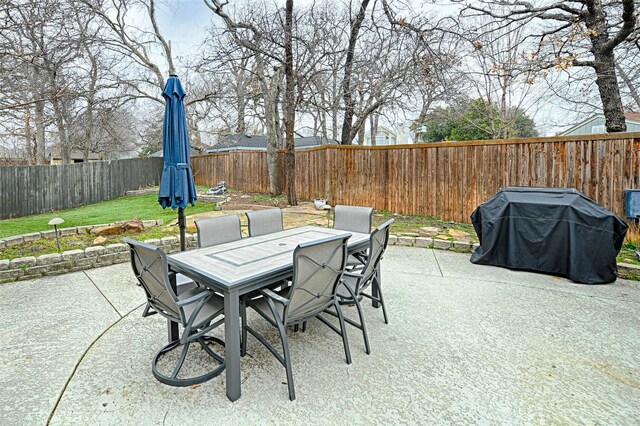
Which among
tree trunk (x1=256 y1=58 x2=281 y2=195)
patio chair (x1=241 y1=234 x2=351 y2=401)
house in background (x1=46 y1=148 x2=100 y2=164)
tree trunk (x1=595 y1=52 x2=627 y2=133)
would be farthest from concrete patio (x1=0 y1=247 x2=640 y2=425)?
house in background (x1=46 y1=148 x2=100 y2=164)

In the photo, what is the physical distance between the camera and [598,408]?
1.98 m

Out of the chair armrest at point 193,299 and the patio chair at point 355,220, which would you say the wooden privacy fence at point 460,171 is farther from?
the chair armrest at point 193,299

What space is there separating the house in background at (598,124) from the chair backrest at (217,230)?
1491 cm

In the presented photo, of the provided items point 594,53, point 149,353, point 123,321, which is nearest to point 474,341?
point 149,353

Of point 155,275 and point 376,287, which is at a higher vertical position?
point 155,275

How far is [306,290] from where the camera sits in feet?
7.12

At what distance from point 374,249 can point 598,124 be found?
1996 cm

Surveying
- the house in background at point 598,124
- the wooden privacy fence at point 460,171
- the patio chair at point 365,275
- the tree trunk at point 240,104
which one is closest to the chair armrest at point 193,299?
the patio chair at point 365,275

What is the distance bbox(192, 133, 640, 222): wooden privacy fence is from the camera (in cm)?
521

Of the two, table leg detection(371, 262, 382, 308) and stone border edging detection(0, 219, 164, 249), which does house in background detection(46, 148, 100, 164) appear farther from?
table leg detection(371, 262, 382, 308)

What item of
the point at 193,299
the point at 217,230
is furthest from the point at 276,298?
the point at 217,230

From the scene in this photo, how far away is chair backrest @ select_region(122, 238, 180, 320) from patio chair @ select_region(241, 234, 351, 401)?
525 mm

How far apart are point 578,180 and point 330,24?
801cm

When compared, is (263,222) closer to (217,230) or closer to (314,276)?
(217,230)
